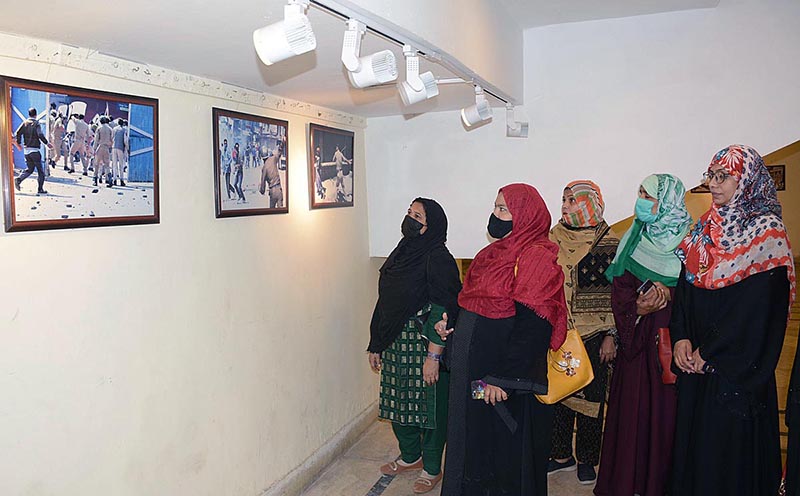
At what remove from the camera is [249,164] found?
114 inches

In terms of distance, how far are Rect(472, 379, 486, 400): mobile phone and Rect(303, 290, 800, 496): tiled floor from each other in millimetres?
1017

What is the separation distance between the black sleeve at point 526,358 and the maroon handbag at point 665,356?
64 cm

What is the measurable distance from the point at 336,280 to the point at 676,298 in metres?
1.89

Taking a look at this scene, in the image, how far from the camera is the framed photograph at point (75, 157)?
1.86 m

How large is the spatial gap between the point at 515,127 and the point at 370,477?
7.06 ft

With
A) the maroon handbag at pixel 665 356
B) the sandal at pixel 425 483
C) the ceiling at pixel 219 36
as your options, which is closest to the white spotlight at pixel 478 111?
the ceiling at pixel 219 36

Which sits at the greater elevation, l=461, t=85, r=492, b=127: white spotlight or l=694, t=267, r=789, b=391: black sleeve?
l=461, t=85, r=492, b=127: white spotlight

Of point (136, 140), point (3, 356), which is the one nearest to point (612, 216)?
point (136, 140)

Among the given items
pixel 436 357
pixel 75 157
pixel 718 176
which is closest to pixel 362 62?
pixel 75 157

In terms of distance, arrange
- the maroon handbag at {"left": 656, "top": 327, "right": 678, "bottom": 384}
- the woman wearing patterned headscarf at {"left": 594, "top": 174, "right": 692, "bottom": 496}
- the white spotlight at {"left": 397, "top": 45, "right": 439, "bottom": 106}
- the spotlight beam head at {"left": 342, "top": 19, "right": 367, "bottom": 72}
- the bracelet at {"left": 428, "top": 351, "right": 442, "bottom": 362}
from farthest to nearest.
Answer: the bracelet at {"left": 428, "top": 351, "right": 442, "bottom": 362} < the woman wearing patterned headscarf at {"left": 594, "top": 174, "right": 692, "bottom": 496} < the maroon handbag at {"left": 656, "top": 327, "right": 678, "bottom": 384} < the white spotlight at {"left": 397, "top": 45, "right": 439, "bottom": 106} < the spotlight beam head at {"left": 342, "top": 19, "right": 367, "bottom": 72}

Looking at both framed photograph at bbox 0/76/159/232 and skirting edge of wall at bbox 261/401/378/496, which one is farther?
skirting edge of wall at bbox 261/401/378/496

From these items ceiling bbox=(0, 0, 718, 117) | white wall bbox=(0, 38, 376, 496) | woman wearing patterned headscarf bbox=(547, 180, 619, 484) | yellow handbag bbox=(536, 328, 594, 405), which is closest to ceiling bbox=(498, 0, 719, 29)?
ceiling bbox=(0, 0, 718, 117)

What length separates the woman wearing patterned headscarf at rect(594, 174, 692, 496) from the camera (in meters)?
2.91

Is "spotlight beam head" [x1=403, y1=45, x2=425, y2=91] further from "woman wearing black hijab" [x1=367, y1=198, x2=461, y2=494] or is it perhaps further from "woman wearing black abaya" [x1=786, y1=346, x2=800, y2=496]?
"woman wearing black abaya" [x1=786, y1=346, x2=800, y2=496]
